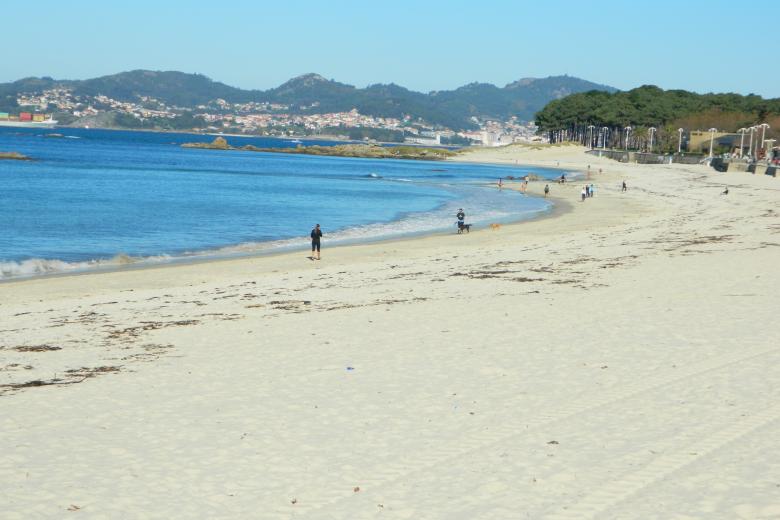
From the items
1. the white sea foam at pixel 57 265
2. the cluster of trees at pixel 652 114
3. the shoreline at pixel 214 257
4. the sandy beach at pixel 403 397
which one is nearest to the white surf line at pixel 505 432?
the sandy beach at pixel 403 397

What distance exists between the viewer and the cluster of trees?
456ft

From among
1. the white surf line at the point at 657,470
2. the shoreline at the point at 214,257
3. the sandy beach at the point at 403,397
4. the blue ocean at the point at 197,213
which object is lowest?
the blue ocean at the point at 197,213

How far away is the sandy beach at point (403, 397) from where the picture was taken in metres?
6.95

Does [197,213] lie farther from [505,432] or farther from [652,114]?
[652,114]

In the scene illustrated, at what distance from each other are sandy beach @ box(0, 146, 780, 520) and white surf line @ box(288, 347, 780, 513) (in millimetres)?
32

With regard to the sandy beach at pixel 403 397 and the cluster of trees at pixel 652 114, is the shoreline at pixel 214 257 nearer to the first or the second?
the sandy beach at pixel 403 397

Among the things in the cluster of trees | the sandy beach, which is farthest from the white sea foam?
the cluster of trees

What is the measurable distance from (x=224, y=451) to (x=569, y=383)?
4477mm

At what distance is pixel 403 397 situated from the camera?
32.4ft

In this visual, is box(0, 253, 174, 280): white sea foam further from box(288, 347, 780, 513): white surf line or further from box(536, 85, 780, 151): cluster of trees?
box(536, 85, 780, 151): cluster of trees

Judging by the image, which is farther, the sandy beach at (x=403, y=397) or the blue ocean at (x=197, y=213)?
the blue ocean at (x=197, y=213)

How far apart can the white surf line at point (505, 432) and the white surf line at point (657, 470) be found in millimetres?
1423

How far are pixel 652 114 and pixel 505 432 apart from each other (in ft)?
529

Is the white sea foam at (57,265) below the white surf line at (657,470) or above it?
below
